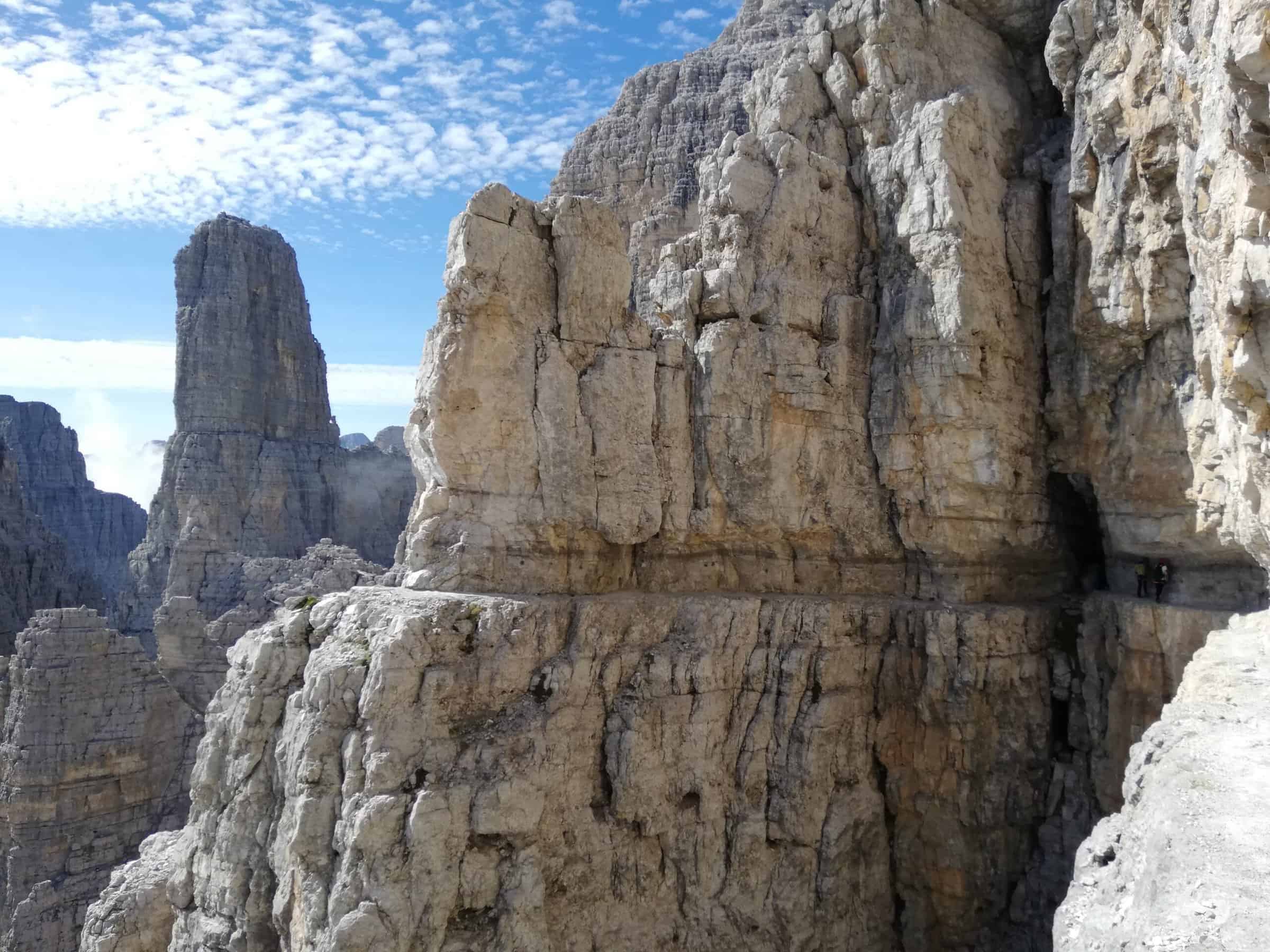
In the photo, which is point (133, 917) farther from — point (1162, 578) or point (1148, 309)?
point (1148, 309)

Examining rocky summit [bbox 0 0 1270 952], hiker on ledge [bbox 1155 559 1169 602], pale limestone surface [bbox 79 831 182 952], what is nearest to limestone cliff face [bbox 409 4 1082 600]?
rocky summit [bbox 0 0 1270 952]

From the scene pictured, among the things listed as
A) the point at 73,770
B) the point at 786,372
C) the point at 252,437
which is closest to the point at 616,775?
the point at 786,372

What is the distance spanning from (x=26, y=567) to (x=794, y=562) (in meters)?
49.9

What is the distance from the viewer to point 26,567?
2041 inches

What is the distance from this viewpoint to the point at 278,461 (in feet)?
218

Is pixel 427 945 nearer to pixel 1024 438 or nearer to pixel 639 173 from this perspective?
pixel 1024 438

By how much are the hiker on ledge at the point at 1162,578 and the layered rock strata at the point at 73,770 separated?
110 ft

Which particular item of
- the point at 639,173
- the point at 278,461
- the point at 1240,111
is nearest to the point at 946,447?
the point at 1240,111

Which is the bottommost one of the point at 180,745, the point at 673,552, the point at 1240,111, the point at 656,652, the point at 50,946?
the point at 50,946

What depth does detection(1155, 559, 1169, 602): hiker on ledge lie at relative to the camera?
1856 cm

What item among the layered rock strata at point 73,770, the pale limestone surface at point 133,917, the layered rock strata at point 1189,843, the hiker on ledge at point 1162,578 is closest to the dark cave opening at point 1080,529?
the hiker on ledge at point 1162,578

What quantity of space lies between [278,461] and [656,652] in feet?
181

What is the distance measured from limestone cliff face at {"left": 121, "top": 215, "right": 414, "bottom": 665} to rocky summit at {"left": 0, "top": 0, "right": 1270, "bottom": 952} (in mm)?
44205

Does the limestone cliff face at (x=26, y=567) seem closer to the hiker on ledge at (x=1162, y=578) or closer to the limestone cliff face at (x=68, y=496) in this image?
the limestone cliff face at (x=68, y=496)
